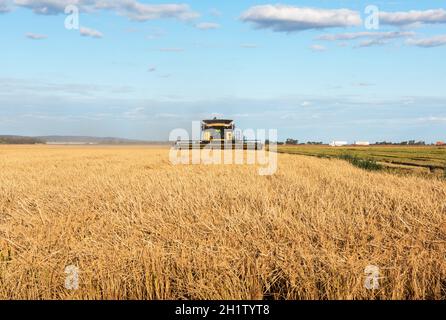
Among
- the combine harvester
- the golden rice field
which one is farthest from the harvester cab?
the golden rice field

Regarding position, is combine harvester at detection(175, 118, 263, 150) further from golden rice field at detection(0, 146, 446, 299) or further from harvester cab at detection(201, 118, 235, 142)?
→ golden rice field at detection(0, 146, 446, 299)

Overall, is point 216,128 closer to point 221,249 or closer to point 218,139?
point 218,139

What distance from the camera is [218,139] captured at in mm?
43281

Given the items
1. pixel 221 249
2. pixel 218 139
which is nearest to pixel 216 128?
pixel 218 139

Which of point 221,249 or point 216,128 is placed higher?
point 216,128

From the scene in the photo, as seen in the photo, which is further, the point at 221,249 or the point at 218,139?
the point at 218,139

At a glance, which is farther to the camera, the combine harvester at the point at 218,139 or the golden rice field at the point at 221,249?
the combine harvester at the point at 218,139

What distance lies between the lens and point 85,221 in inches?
290

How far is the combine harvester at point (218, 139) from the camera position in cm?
4109

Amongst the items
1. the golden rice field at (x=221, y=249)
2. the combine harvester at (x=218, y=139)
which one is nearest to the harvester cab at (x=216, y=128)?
the combine harvester at (x=218, y=139)

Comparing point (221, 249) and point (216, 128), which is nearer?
point (221, 249)

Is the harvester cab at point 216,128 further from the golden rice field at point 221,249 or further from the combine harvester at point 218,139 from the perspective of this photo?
the golden rice field at point 221,249
